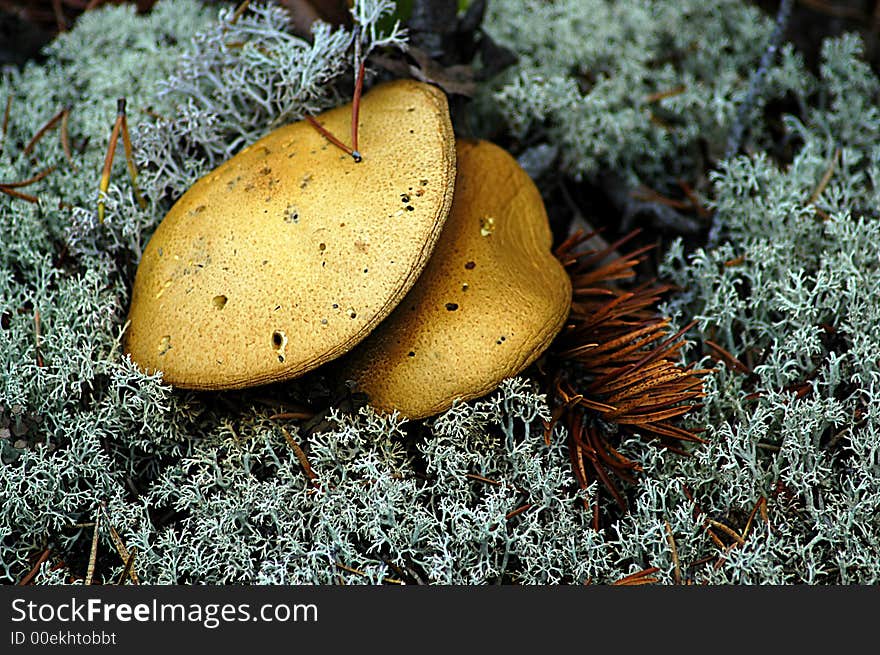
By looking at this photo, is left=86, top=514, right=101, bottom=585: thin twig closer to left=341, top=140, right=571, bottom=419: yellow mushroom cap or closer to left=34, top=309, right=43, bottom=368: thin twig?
left=34, top=309, right=43, bottom=368: thin twig

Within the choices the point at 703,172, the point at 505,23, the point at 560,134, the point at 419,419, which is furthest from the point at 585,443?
the point at 505,23

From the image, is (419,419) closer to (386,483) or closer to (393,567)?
(386,483)

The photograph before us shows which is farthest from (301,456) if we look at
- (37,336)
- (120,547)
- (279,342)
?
(37,336)

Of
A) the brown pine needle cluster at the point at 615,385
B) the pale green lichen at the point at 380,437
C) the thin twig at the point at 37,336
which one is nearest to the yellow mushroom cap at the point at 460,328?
the pale green lichen at the point at 380,437

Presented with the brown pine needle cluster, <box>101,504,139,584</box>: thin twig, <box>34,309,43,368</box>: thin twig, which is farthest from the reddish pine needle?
the brown pine needle cluster

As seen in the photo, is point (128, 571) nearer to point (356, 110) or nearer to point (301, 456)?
point (301, 456)

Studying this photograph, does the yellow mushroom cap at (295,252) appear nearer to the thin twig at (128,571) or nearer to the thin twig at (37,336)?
the thin twig at (37,336)
